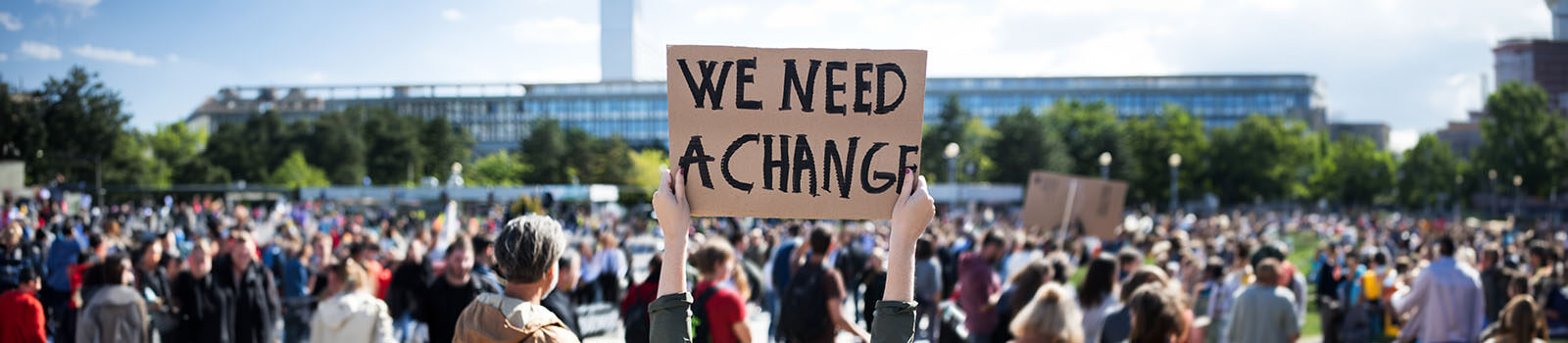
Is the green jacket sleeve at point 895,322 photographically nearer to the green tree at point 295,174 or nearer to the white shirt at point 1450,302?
the white shirt at point 1450,302

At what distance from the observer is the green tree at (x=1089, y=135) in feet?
247

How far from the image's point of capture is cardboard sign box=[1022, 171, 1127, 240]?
1603cm

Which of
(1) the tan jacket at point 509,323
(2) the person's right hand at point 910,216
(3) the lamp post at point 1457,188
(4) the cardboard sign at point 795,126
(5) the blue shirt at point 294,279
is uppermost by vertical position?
(4) the cardboard sign at point 795,126

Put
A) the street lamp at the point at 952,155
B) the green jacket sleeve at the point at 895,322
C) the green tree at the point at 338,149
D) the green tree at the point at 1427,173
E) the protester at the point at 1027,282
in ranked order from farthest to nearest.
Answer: the green tree at the point at 338,149, the green tree at the point at 1427,173, the street lamp at the point at 952,155, the protester at the point at 1027,282, the green jacket sleeve at the point at 895,322

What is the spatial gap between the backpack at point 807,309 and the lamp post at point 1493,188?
66060 millimetres

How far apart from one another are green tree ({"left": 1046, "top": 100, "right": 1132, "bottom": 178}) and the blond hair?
70.3 metres

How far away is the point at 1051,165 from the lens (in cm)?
7275

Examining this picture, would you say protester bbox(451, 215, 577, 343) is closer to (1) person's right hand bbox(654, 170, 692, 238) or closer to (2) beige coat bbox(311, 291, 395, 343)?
(1) person's right hand bbox(654, 170, 692, 238)

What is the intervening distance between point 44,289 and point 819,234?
7.72 metres

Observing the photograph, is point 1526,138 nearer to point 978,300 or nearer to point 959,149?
point 959,149

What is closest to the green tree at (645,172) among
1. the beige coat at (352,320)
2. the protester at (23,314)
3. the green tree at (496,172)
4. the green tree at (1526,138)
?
the green tree at (496,172)

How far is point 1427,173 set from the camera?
81188mm

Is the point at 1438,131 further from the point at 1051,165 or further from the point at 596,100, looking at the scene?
the point at 596,100

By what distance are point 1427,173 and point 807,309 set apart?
87.6 metres
